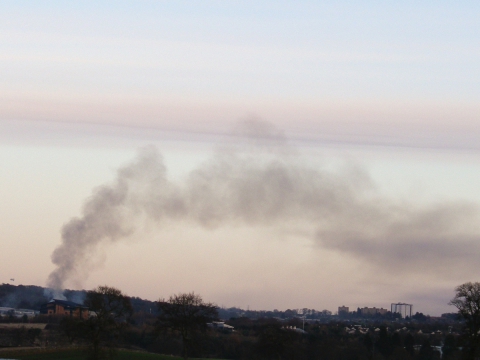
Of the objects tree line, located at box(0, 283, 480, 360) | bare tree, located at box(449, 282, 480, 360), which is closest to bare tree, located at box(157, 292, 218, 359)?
tree line, located at box(0, 283, 480, 360)

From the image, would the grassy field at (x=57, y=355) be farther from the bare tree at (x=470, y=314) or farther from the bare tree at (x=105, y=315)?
the bare tree at (x=470, y=314)

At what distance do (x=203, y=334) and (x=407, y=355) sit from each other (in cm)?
6074

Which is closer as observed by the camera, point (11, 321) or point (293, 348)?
point (293, 348)

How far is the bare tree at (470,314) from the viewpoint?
90.2 metres

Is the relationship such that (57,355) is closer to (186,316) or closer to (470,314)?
(186,316)

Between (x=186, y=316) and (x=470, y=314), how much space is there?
41.3m

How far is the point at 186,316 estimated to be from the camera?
11256cm

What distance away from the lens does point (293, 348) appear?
14238 centimetres

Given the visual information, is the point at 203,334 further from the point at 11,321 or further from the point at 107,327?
the point at 11,321

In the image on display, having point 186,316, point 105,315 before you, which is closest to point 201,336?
point 186,316

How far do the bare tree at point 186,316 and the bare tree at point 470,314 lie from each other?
124 ft

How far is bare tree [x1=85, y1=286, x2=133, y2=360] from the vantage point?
95062 mm

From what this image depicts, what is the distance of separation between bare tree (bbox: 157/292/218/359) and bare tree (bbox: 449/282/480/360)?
3789cm

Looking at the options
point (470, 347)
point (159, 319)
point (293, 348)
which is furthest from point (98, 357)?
point (293, 348)
